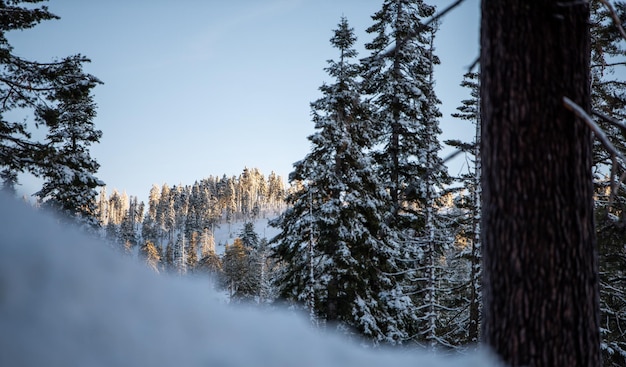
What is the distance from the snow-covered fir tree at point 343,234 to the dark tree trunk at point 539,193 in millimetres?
10708

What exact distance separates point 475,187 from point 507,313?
39.7 ft

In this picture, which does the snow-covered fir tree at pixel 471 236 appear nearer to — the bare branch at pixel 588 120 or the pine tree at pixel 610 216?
the pine tree at pixel 610 216

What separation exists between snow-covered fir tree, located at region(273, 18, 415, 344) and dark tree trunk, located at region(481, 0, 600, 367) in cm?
1071

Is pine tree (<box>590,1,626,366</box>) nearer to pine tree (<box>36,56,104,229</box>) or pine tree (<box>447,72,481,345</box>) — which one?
pine tree (<box>447,72,481,345</box>)

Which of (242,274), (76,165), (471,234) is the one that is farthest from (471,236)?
(242,274)

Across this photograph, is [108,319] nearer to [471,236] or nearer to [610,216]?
[610,216]

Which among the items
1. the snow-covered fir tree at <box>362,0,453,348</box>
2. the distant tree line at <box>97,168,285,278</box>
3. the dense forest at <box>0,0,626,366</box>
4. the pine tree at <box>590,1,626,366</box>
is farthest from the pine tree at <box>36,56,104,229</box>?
the distant tree line at <box>97,168,285,278</box>

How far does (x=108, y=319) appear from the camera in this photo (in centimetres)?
79

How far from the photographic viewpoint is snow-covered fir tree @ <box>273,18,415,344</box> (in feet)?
40.7

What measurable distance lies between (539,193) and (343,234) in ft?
36.2

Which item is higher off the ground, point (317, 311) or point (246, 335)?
point (246, 335)

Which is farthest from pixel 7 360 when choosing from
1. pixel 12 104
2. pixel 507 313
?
pixel 12 104

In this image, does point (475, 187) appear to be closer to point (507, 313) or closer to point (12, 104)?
point (507, 313)

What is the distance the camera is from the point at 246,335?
93cm
